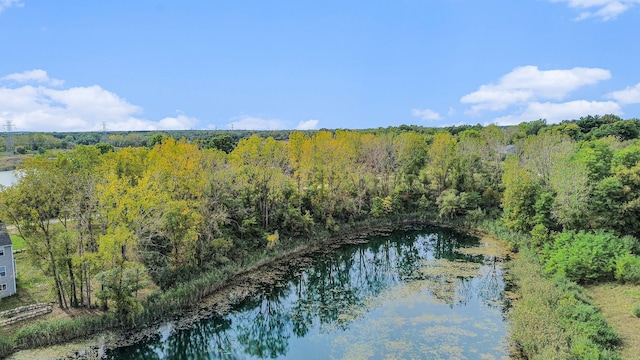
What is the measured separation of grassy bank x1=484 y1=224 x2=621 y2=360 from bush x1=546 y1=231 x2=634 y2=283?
3.52 ft

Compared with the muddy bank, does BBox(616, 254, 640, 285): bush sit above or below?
above

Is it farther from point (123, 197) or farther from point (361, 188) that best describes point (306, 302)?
point (361, 188)

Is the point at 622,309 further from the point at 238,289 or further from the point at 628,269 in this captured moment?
the point at 238,289

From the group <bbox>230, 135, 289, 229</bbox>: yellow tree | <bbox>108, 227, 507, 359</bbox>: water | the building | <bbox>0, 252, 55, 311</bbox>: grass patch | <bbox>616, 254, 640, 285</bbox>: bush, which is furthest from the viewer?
<bbox>230, 135, 289, 229</bbox>: yellow tree

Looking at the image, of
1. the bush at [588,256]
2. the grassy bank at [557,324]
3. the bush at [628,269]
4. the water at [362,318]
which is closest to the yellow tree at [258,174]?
the water at [362,318]

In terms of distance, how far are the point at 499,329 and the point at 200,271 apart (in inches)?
767

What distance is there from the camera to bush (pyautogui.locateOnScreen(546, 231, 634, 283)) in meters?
26.5

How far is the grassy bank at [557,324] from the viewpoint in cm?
1783

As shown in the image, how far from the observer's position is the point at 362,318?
82.1ft

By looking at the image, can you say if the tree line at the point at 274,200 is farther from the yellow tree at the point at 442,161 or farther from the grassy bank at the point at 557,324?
the grassy bank at the point at 557,324

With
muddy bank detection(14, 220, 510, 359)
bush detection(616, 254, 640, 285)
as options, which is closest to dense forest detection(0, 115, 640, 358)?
bush detection(616, 254, 640, 285)

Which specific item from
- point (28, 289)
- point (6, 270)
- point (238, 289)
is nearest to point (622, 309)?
point (238, 289)

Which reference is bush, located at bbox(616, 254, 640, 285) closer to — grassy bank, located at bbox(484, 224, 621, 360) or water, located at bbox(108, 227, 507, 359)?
grassy bank, located at bbox(484, 224, 621, 360)

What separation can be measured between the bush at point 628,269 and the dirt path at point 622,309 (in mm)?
562
